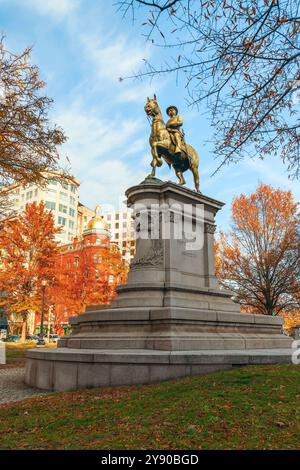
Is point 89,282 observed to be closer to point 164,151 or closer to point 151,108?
point 164,151

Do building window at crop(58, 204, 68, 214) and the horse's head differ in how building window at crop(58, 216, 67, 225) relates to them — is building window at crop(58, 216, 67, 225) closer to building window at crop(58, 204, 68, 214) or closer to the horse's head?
building window at crop(58, 204, 68, 214)

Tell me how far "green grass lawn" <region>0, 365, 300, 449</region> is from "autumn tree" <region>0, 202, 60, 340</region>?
100.0ft

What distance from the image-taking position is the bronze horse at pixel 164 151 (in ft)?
53.2

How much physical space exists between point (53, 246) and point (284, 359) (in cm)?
3165

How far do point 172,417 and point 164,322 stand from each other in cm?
519

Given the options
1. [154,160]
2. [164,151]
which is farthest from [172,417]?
[164,151]

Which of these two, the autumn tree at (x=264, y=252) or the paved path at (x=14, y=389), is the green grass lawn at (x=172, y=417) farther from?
the autumn tree at (x=264, y=252)

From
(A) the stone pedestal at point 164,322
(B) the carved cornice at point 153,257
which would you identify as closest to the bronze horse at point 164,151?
(A) the stone pedestal at point 164,322

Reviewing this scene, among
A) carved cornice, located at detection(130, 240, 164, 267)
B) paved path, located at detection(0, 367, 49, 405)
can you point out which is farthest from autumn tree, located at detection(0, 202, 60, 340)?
carved cornice, located at detection(130, 240, 164, 267)

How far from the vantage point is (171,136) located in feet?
54.1

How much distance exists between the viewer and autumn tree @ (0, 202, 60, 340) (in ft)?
120

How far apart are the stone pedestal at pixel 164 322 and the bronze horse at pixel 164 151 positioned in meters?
1.42

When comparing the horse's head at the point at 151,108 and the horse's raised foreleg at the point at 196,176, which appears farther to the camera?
the horse's raised foreleg at the point at 196,176
